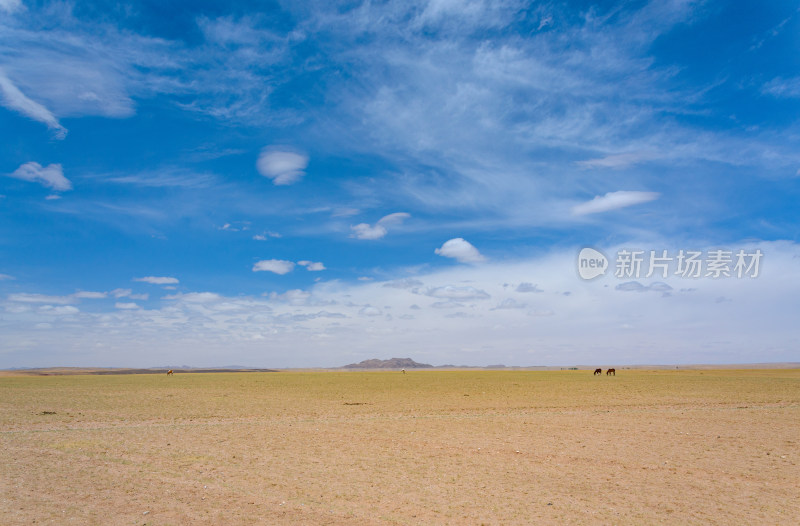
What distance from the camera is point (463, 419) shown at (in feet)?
66.6

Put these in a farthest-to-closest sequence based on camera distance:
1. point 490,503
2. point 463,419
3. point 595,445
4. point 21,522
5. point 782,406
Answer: point 782,406 → point 463,419 → point 595,445 → point 490,503 → point 21,522

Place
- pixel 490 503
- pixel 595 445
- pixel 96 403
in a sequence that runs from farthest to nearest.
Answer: pixel 96 403 → pixel 595 445 → pixel 490 503

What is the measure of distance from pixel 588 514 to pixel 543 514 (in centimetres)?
71

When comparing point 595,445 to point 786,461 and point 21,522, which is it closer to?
point 786,461

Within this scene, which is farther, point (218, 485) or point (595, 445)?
point (595, 445)

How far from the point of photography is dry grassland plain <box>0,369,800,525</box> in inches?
329

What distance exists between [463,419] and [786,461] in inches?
419

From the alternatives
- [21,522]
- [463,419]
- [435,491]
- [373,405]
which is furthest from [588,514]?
[373,405]

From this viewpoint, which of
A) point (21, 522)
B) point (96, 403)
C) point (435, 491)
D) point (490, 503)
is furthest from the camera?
point (96, 403)

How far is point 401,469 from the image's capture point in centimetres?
1141

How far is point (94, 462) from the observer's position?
1210cm

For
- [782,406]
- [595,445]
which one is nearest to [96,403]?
[595,445]

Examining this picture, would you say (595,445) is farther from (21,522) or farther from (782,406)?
(782,406)

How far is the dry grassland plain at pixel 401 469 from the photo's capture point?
8.35 meters
